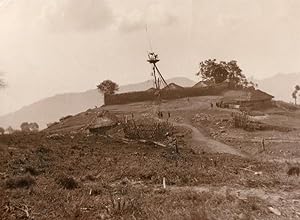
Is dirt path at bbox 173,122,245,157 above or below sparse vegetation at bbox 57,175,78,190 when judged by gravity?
A: below

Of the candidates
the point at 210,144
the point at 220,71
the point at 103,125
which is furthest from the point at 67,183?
the point at 220,71

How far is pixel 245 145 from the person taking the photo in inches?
1148

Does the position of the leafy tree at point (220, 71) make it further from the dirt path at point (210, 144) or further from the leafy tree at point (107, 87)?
the dirt path at point (210, 144)

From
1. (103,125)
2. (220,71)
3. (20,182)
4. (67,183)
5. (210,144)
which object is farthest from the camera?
(220,71)

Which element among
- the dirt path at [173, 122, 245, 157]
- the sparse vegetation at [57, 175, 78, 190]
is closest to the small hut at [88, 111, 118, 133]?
the dirt path at [173, 122, 245, 157]

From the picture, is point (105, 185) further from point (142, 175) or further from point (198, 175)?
point (198, 175)

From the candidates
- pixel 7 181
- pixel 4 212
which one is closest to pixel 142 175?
pixel 7 181

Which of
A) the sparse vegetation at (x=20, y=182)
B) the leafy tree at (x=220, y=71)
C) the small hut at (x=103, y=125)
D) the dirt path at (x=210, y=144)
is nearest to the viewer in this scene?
the sparse vegetation at (x=20, y=182)

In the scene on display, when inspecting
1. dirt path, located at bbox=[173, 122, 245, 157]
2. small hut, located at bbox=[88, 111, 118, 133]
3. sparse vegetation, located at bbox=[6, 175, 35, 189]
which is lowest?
dirt path, located at bbox=[173, 122, 245, 157]

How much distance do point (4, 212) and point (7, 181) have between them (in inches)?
162

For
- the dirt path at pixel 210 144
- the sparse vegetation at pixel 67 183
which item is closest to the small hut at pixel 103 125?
the dirt path at pixel 210 144

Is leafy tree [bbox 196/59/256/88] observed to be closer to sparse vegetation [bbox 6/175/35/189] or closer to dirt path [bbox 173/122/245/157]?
dirt path [bbox 173/122/245/157]

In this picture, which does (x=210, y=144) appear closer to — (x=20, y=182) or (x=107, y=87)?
(x=20, y=182)

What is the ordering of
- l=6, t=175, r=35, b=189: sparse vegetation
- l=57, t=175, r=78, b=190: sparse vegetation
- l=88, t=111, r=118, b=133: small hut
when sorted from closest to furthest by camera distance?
1. l=57, t=175, r=78, b=190: sparse vegetation
2. l=6, t=175, r=35, b=189: sparse vegetation
3. l=88, t=111, r=118, b=133: small hut
